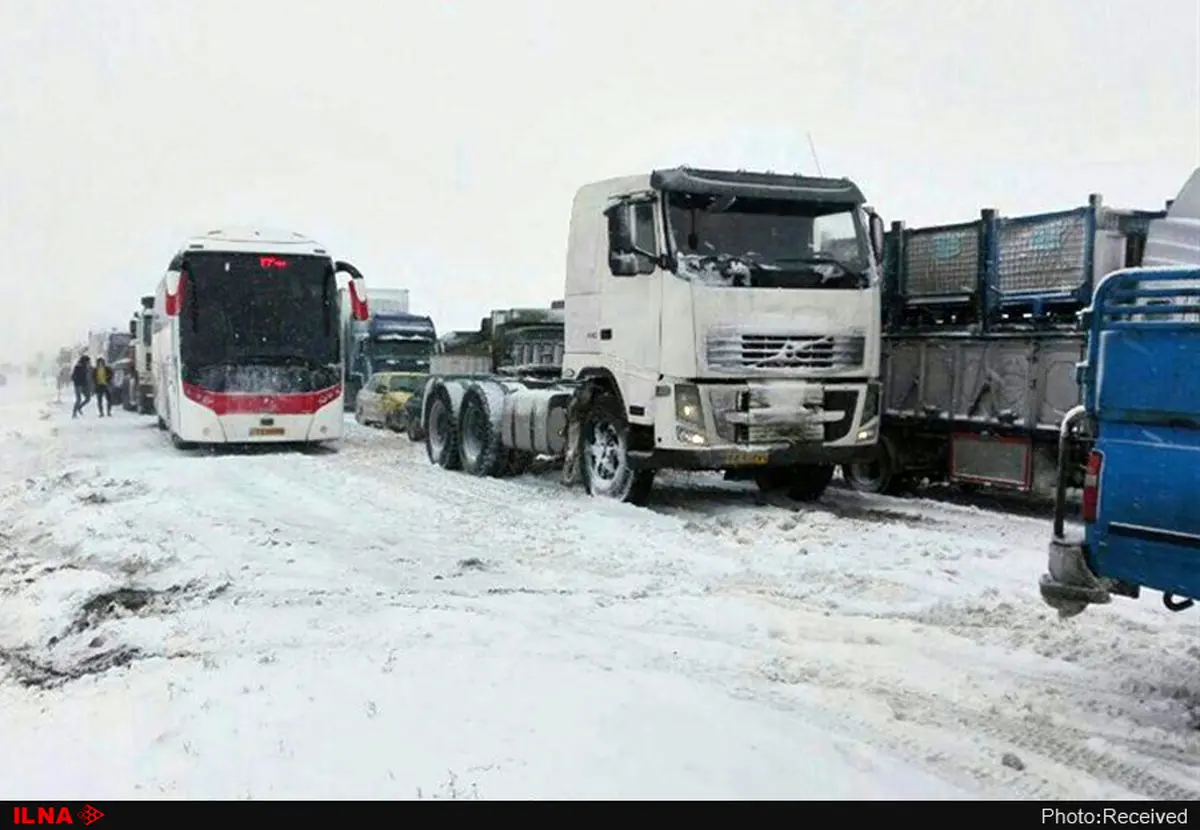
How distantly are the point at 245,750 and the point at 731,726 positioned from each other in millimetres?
2128

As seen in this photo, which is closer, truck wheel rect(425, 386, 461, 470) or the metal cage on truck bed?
the metal cage on truck bed

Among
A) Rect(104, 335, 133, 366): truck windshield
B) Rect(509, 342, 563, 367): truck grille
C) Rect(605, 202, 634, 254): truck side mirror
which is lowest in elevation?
Rect(104, 335, 133, 366): truck windshield

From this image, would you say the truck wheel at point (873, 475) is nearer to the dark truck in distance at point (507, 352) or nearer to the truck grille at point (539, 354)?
the dark truck in distance at point (507, 352)

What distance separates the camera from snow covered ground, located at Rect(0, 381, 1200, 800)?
4715 mm

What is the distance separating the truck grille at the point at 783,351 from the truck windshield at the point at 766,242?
524mm

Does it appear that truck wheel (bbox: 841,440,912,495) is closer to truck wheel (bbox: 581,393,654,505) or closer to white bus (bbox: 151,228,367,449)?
truck wheel (bbox: 581,393,654,505)

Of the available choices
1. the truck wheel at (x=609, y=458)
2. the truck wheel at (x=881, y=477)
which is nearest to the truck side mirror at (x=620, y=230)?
the truck wheel at (x=609, y=458)

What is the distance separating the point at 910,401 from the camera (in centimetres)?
1332

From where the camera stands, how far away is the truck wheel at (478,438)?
1539 cm

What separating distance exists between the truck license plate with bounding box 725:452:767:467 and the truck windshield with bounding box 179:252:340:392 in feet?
32.3

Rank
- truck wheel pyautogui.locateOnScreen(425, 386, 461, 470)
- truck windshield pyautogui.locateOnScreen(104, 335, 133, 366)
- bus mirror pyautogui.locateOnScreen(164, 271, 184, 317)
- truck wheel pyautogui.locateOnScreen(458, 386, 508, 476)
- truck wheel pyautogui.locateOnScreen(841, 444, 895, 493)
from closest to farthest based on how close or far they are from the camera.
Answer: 1. truck wheel pyautogui.locateOnScreen(841, 444, 895, 493)
2. truck wheel pyautogui.locateOnScreen(458, 386, 508, 476)
3. truck wheel pyautogui.locateOnScreen(425, 386, 461, 470)
4. bus mirror pyautogui.locateOnScreen(164, 271, 184, 317)
5. truck windshield pyautogui.locateOnScreen(104, 335, 133, 366)

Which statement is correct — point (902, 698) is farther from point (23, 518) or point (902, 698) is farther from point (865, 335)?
point (23, 518)
